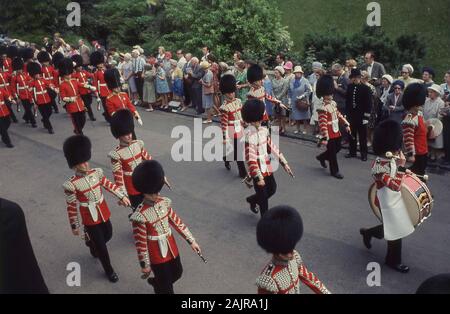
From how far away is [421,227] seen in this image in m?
7.30

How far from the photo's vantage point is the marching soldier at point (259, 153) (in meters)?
6.95

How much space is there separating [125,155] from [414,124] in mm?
4348

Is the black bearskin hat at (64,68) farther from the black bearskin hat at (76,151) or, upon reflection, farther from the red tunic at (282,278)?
the red tunic at (282,278)

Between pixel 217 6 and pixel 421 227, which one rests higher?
pixel 217 6

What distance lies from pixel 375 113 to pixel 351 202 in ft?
A: 8.98

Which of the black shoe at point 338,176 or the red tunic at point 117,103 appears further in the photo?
the red tunic at point 117,103

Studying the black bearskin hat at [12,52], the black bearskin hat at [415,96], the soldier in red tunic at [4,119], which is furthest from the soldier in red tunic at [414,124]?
the black bearskin hat at [12,52]

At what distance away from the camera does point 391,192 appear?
6.04 m

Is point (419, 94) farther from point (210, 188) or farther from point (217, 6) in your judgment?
point (217, 6)

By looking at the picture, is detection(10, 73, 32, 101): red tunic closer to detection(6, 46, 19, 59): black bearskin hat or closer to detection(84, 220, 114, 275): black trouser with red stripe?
detection(6, 46, 19, 59): black bearskin hat

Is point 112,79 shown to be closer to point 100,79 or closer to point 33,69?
point 100,79

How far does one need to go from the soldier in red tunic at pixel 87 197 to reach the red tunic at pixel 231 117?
11.2 feet
